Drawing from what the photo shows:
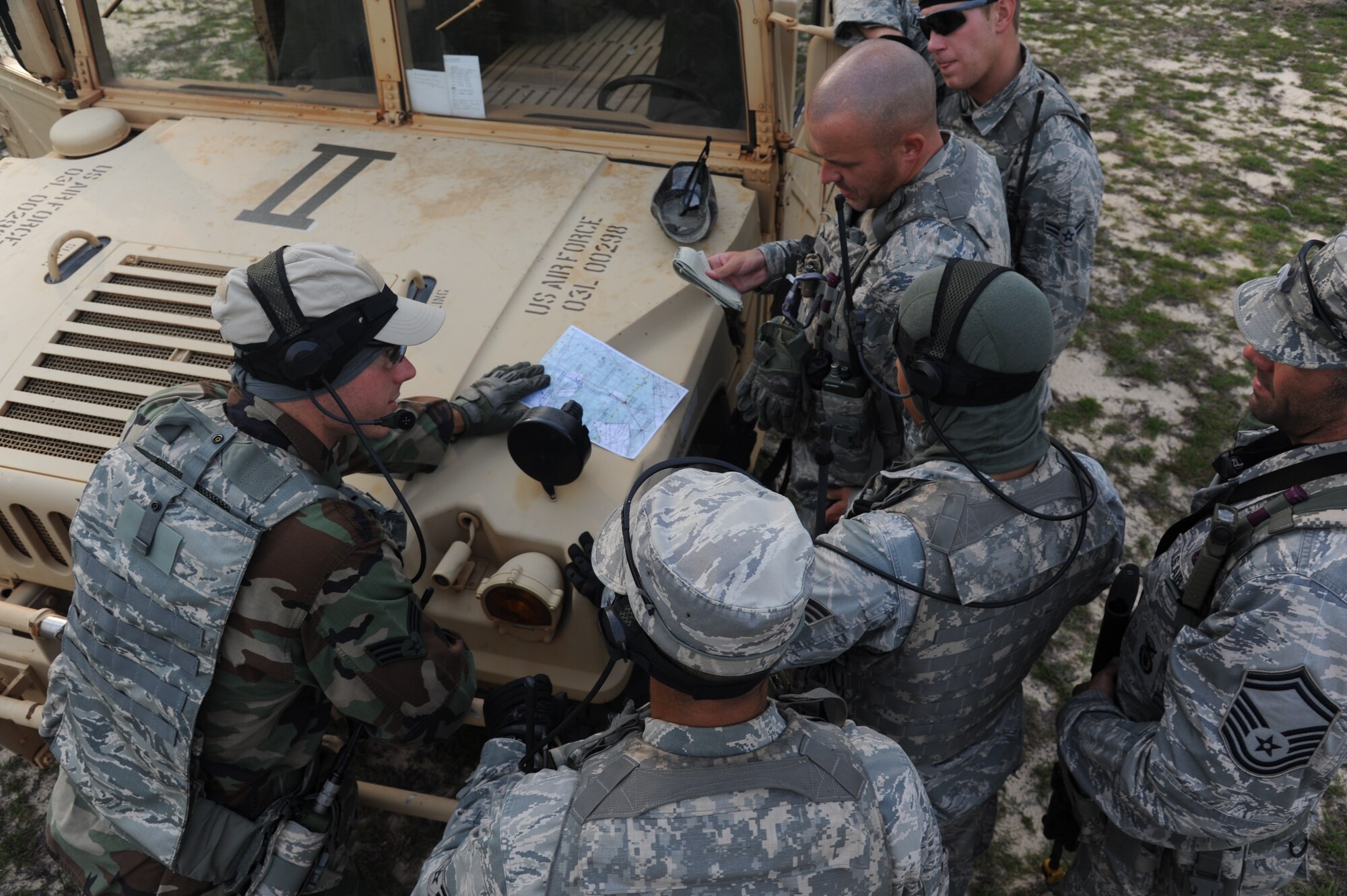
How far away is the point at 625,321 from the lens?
2.55 metres

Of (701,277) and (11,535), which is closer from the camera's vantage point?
(11,535)

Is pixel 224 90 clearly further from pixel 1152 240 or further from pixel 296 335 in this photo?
pixel 1152 240

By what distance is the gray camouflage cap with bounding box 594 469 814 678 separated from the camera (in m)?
1.24

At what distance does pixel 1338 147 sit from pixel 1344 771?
523cm

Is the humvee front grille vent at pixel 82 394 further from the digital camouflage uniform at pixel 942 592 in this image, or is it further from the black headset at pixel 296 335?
the digital camouflage uniform at pixel 942 592

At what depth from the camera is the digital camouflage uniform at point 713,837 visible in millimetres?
1275

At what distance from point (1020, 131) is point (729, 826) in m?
2.44

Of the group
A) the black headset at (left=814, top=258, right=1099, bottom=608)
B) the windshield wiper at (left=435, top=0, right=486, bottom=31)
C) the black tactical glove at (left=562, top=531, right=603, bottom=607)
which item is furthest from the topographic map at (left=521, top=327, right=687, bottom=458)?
the windshield wiper at (left=435, top=0, right=486, bottom=31)

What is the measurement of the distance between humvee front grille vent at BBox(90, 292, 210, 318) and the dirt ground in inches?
→ 48.2

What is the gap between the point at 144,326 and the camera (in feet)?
8.26

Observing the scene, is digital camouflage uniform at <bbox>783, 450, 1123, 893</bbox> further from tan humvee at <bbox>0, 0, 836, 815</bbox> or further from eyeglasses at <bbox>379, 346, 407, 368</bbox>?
eyeglasses at <bbox>379, 346, 407, 368</bbox>

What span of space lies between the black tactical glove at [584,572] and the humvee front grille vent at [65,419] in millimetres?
1158

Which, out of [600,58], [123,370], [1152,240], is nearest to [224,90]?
[600,58]

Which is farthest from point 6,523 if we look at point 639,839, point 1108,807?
point 1108,807
